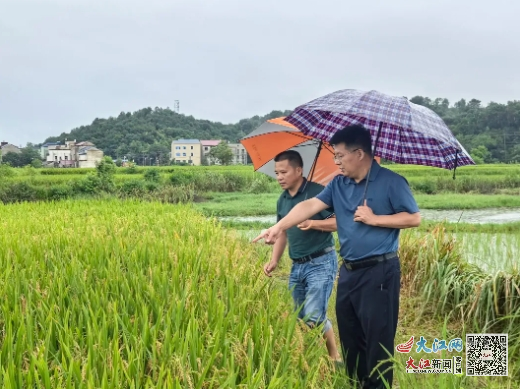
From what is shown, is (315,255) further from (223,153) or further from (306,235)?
(223,153)

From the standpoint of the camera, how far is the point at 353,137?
2150mm

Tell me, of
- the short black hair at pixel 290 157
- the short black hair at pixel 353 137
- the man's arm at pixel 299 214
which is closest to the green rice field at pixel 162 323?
the man's arm at pixel 299 214

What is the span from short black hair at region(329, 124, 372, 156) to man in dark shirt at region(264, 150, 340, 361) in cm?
53

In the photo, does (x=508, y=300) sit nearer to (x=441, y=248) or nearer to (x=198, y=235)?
(x=441, y=248)

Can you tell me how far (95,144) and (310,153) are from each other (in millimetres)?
37472

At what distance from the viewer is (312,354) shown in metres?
1.90

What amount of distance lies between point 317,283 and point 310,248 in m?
0.20

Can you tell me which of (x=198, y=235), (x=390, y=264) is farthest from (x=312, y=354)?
(x=198, y=235)

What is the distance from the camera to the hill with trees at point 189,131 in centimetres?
3488

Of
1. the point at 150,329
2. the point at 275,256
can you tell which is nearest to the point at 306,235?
the point at 275,256

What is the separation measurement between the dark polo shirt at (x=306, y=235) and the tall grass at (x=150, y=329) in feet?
0.96

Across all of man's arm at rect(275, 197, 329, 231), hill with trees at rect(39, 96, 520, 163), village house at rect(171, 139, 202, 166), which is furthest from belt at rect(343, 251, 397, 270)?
village house at rect(171, 139, 202, 166)

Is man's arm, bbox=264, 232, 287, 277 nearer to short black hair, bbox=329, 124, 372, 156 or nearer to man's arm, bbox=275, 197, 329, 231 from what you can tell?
man's arm, bbox=275, 197, 329, 231

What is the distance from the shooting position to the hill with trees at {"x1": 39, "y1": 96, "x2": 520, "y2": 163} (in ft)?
114
